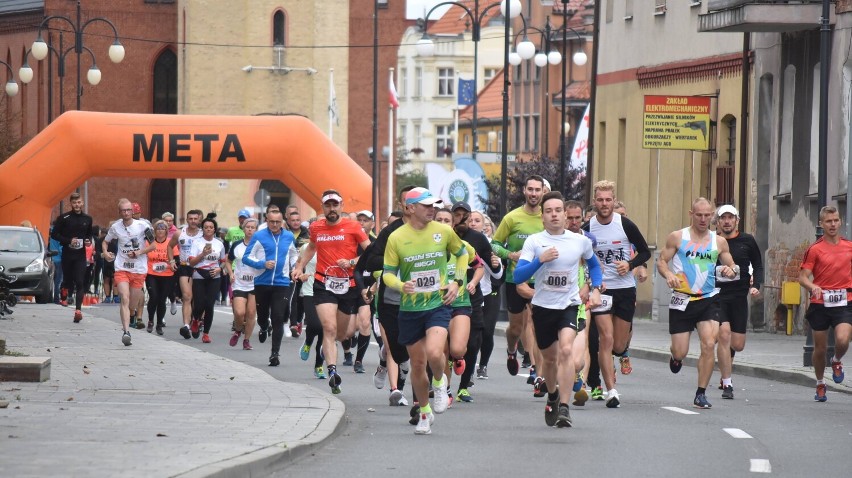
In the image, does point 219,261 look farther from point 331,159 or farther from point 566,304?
point 566,304

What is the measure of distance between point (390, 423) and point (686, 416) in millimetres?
2537

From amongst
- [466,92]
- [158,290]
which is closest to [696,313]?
[158,290]

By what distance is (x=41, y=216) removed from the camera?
36.1m

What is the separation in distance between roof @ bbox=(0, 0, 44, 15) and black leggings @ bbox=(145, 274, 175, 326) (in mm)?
56607

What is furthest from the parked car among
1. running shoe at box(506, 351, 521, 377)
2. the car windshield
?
running shoe at box(506, 351, 521, 377)

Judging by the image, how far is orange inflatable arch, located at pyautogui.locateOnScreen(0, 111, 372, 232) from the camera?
3538cm

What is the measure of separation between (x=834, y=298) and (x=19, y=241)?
22.8 m

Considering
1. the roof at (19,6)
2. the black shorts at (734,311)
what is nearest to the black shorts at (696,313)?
the black shorts at (734,311)

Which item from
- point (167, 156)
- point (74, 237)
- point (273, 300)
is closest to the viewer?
point (273, 300)

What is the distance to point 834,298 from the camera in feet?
58.0

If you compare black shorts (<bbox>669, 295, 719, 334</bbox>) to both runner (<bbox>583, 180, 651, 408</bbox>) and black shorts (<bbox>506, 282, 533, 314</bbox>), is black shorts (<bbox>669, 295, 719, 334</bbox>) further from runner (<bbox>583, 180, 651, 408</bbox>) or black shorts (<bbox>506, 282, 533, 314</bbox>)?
black shorts (<bbox>506, 282, 533, 314</bbox>)

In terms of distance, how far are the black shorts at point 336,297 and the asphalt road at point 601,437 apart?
81 centimetres

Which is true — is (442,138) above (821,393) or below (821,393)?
above

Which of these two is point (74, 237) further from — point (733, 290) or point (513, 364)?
point (733, 290)
